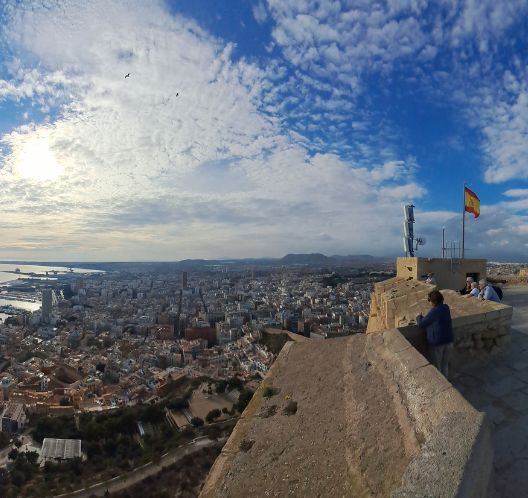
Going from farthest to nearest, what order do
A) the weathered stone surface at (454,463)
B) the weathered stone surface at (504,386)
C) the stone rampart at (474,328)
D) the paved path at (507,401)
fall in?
the stone rampart at (474,328)
the weathered stone surface at (504,386)
the paved path at (507,401)
the weathered stone surface at (454,463)

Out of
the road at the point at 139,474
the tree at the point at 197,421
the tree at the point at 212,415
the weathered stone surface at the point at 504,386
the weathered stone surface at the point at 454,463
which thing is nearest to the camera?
the weathered stone surface at the point at 454,463

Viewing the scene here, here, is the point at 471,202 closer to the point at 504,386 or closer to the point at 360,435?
the point at 504,386

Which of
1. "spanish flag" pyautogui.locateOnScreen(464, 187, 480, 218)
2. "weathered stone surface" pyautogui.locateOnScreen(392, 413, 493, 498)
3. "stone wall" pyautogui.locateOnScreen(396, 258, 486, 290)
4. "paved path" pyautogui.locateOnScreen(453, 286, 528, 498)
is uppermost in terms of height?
"spanish flag" pyautogui.locateOnScreen(464, 187, 480, 218)

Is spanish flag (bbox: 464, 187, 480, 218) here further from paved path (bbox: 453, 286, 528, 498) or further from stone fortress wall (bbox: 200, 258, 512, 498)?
stone fortress wall (bbox: 200, 258, 512, 498)

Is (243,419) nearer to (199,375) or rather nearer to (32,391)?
(199,375)

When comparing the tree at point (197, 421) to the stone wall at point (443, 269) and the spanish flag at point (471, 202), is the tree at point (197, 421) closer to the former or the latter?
the stone wall at point (443, 269)

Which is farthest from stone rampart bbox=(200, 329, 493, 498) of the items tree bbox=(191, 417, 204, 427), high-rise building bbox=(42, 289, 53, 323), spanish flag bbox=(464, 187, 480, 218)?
high-rise building bbox=(42, 289, 53, 323)

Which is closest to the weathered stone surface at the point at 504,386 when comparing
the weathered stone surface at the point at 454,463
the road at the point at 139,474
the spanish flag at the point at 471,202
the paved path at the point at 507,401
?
the paved path at the point at 507,401
